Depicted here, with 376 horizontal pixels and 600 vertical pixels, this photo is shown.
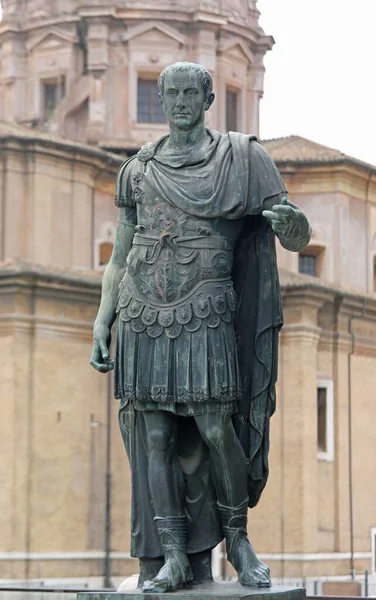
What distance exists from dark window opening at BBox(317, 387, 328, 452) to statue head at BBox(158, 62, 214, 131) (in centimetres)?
3399

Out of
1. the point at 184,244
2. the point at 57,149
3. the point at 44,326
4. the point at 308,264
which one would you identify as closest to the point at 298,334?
the point at 308,264

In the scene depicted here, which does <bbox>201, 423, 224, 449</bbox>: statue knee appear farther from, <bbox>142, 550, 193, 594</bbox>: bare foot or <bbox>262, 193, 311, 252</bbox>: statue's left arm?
<bbox>262, 193, 311, 252</bbox>: statue's left arm

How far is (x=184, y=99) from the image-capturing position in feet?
28.3

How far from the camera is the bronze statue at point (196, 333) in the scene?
8344mm

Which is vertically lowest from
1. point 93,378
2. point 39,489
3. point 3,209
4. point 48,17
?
point 39,489

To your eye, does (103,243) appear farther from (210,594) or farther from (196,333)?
(210,594)

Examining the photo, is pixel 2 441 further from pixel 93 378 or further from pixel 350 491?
pixel 350 491

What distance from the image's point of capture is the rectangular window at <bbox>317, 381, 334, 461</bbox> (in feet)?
139

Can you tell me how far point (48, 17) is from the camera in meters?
48.1

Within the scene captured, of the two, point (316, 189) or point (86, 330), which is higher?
point (316, 189)

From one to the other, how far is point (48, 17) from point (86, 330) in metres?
12.7

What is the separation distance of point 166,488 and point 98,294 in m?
30.7

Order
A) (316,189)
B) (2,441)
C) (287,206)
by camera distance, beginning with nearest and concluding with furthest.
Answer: (287,206)
(2,441)
(316,189)

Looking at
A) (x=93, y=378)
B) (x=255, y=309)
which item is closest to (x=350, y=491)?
(x=93, y=378)
